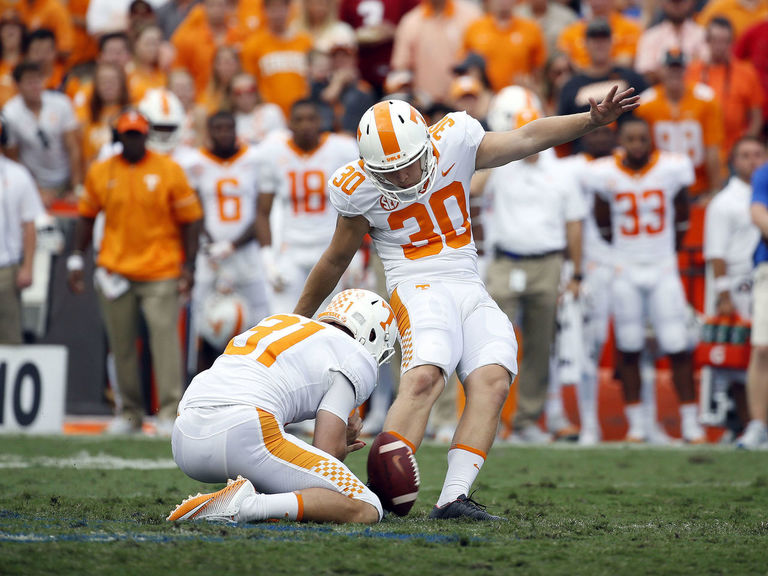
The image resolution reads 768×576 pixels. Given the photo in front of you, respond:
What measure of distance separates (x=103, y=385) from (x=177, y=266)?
4.46ft

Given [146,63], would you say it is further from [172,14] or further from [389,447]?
[389,447]

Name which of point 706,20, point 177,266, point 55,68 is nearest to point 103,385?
point 177,266

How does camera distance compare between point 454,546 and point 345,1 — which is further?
point 345,1

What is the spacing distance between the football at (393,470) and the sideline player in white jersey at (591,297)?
426cm

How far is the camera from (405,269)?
5094 millimetres

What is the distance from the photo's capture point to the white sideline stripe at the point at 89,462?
6.77m

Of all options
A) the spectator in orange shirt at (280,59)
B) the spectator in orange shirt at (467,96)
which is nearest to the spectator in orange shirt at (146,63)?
the spectator in orange shirt at (280,59)

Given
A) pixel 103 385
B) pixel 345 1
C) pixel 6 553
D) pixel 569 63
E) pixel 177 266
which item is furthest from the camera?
pixel 345 1

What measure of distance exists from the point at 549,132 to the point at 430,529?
1.65 metres

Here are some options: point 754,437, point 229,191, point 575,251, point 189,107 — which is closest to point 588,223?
point 575,251

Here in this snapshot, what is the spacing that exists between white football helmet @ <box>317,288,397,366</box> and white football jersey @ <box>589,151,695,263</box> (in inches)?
170

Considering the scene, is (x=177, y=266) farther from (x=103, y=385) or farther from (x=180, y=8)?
(x=180, y=8)

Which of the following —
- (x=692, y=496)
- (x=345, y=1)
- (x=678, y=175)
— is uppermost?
(x=345, y=1)

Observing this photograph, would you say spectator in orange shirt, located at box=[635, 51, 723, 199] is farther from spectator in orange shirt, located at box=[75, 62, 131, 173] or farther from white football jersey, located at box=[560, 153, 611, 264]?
spectator in orange shirt, located at box=[75, 62, 131, 173]
